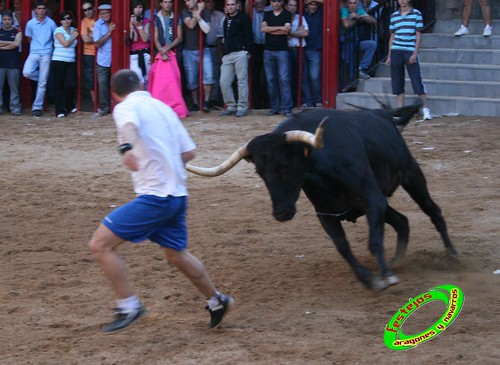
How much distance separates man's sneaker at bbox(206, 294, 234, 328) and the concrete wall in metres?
11.8

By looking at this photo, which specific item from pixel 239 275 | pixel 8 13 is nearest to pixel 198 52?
pixel 8 13

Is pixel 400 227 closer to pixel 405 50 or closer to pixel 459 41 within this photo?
pixel 405 50

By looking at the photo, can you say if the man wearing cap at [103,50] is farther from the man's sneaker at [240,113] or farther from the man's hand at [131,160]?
the man's hand at [131,160]

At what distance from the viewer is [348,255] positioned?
6848 mm

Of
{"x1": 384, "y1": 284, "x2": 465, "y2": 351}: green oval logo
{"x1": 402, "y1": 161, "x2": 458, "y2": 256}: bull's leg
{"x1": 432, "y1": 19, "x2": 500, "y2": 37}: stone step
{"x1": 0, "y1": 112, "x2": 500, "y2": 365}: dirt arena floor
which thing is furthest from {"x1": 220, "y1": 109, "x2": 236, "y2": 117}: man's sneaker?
{"x1": 384, "y1": 284, "x2": 465, "y2": 351}: green oval logo

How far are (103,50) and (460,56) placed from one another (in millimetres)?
6089

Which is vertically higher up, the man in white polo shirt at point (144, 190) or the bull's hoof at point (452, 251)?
the man in white polo shirt at point (144, 190)

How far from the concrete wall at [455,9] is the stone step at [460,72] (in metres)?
1.42

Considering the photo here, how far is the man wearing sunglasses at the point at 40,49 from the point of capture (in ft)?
53.5

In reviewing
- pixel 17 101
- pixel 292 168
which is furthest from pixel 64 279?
pixel 17 101

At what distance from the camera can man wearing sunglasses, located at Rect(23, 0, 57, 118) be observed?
16.3 meters

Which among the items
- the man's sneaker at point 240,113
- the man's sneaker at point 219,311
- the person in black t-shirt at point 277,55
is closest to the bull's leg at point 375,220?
the man's sneaker at point 219,311

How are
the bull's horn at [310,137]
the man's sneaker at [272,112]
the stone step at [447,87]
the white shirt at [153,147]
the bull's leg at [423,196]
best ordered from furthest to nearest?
the man's sneaker at [272,112] → the stone step at [447,87] → the bull's leg at [423,196] → the bull's horn at [310,137] → the white shirt at [153,147]

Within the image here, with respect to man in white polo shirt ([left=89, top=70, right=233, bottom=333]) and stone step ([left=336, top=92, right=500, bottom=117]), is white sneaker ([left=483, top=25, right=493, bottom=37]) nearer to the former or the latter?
stone step ([left=336, top=92, right=500, bottom=117])
